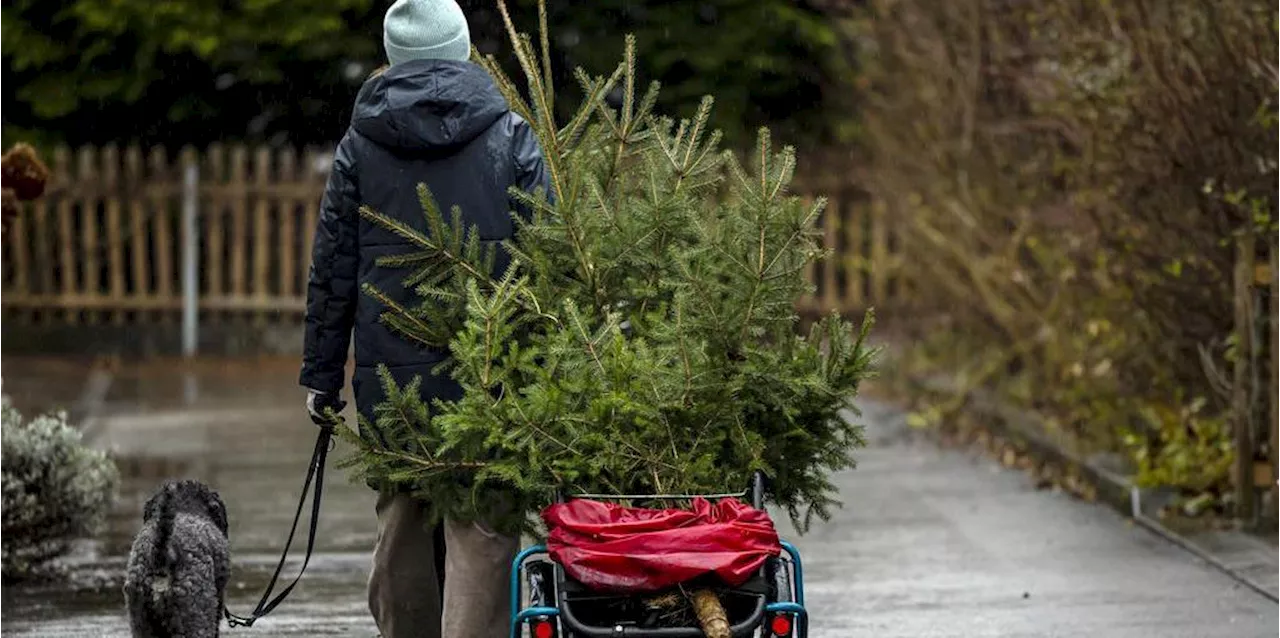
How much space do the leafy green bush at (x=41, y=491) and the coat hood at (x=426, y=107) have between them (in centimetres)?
322

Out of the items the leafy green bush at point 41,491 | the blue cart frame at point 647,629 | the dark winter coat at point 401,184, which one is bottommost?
the leafy green bush at point 41,491

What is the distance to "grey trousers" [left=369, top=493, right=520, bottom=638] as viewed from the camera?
20.6 feet

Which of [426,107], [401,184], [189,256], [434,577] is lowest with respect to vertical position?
[434,577]

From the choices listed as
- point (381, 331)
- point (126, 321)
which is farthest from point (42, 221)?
point (381, 331)

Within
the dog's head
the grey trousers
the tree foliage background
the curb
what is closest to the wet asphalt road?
the curb

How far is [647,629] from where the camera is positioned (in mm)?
5527

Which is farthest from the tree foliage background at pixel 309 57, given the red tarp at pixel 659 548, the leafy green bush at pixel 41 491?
the red tarp at pixel 659 548

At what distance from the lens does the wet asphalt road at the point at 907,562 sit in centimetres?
827

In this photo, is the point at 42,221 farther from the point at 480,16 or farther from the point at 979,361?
the point at 979,361

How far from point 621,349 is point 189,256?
49.4 feet

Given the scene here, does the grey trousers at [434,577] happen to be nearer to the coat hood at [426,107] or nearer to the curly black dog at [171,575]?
the curly black dog at [171,575]

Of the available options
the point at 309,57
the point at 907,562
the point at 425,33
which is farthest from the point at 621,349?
the point at 309,57

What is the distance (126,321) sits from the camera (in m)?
20.7

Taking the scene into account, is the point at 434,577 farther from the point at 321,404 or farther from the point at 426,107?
the point at 426,107
